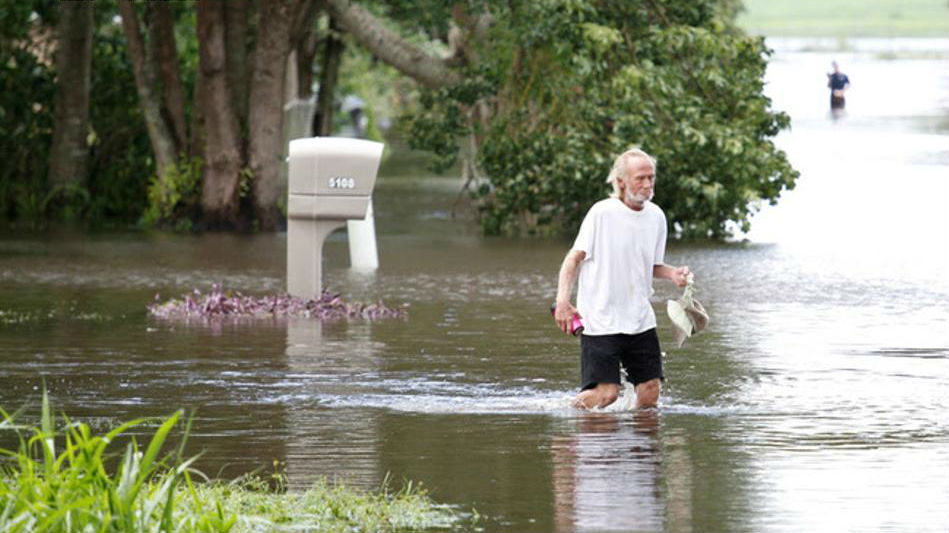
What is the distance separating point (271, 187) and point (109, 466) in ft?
59.2

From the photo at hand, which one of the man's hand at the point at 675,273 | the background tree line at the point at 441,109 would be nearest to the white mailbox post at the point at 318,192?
the man's hand at the point at 675,273

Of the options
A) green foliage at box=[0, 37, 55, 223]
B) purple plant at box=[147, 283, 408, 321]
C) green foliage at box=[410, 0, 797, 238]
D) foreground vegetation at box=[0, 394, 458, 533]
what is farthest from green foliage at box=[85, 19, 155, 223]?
foreground vegetation at box=[0, 394, 458, 533]

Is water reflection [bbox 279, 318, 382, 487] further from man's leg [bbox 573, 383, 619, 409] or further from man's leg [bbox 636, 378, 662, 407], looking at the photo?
man's leg [bbox 636, 378, 662, 407]

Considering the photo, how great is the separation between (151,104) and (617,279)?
17.6 m

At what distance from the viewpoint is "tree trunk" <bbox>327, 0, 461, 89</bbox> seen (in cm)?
2873

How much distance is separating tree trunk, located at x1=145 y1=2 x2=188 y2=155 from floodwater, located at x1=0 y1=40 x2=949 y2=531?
2359 millimetres

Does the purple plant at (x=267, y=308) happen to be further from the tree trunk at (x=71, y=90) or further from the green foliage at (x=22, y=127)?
the green foliage at (x=22, y=127)

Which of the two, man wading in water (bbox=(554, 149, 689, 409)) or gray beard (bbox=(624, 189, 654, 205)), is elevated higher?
gray beard (bbox=(624, 189, 654, 205))

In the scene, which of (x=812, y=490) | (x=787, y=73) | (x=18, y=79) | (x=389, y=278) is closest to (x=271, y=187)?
(x=18, y=79)

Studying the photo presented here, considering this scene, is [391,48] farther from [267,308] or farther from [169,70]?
[267,308]

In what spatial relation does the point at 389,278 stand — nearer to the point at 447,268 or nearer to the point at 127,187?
the point at 447,268

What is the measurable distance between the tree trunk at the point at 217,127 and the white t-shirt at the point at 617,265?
1603cm

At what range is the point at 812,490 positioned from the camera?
8953 mm

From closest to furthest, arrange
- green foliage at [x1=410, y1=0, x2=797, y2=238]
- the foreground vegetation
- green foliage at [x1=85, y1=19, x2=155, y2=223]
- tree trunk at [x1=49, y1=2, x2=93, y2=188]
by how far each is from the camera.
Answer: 1. the foreground vegetation
2. green foliage at [x1=410, y1=0, x2=797, y2=238]
3. tree trunk at [x1=49, y1=2, x2=93, y2=188]
4. green foliage at [x1=85, y1=19, x2=155, y2=223]
